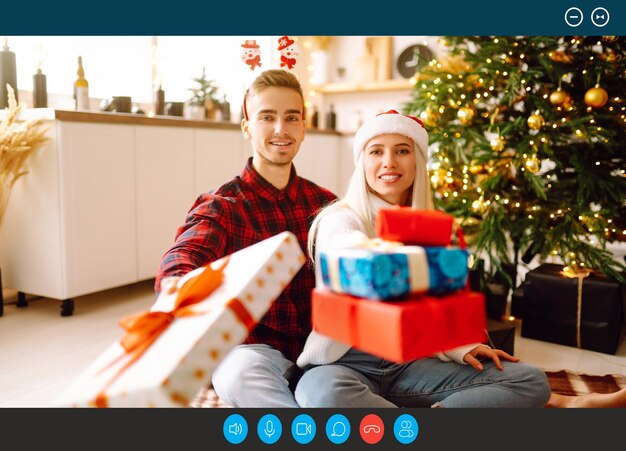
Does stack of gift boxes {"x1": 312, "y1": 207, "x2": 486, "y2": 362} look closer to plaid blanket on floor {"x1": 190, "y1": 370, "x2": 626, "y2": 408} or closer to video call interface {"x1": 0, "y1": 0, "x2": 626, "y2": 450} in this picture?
video call interface {"x1": 0, "y1": 0, "x2": 626, "y2": 450}

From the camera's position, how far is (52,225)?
6.39 feet

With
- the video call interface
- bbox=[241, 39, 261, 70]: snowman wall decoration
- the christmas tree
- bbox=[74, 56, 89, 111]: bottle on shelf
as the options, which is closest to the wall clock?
the video call interface

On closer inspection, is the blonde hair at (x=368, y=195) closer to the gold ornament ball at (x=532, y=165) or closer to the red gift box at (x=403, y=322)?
the red gift box at (x=403, y=322)

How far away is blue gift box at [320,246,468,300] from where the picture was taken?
386mm

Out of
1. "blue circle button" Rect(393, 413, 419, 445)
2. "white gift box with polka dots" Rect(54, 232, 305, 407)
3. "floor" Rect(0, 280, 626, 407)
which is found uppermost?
"white gift box with polka dots" Rect(54, 232, 305, 407)

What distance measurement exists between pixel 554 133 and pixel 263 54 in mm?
1220

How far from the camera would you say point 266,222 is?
922mm

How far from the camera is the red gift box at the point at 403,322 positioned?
373mm

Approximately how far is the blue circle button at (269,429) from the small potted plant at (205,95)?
101 inches

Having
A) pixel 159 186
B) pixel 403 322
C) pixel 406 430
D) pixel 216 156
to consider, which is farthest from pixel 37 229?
pixel 403 322
